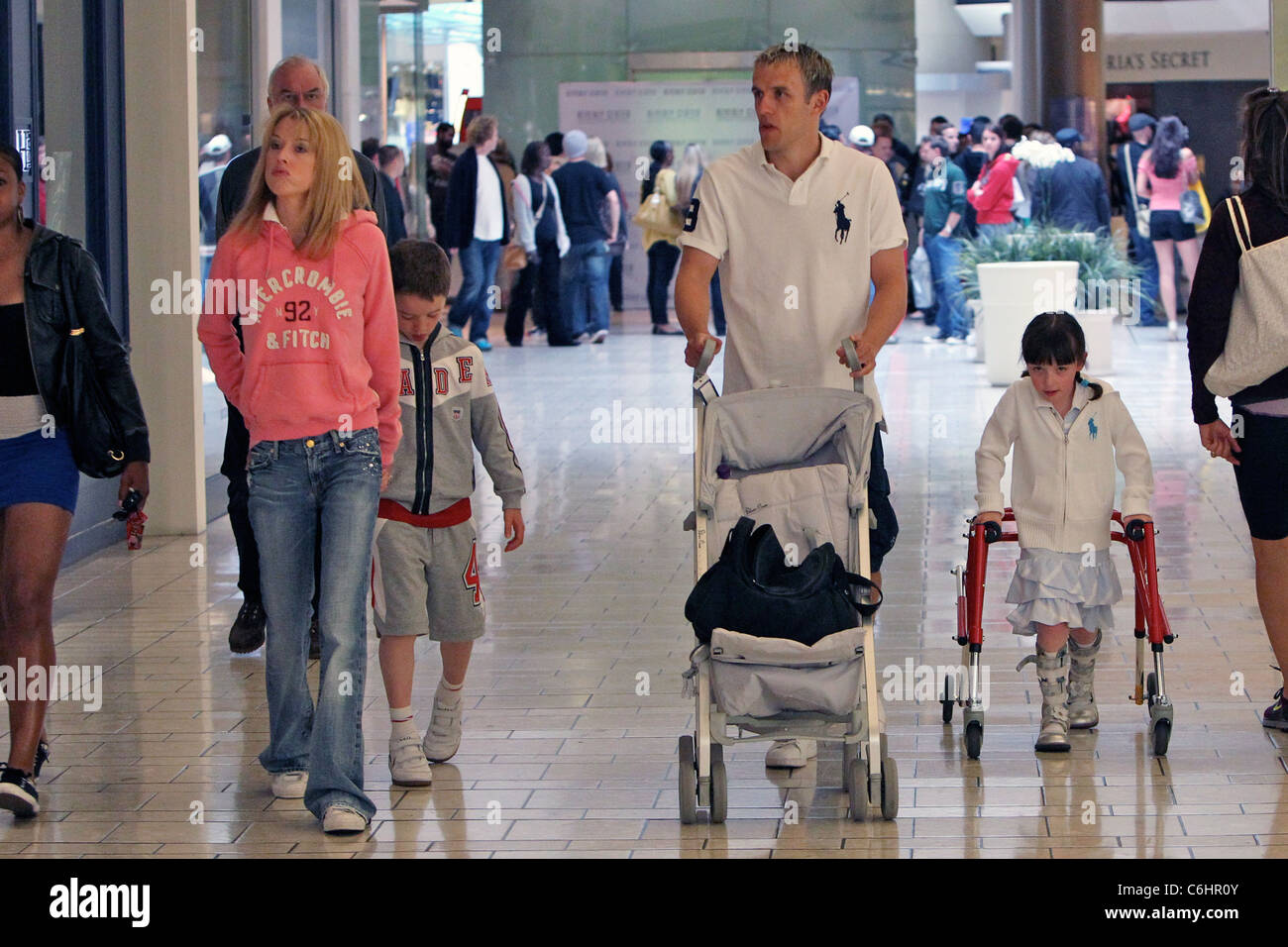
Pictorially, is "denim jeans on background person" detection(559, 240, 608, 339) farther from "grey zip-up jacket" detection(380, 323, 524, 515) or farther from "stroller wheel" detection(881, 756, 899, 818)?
"stroller wheel" detection(881, 756, 899, 818)

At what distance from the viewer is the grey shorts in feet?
16.9

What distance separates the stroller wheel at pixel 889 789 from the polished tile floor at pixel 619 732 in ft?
0.17

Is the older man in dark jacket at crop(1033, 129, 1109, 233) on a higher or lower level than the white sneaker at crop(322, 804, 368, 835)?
higher

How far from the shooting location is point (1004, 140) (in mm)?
19172

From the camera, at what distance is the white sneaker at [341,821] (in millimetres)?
4637

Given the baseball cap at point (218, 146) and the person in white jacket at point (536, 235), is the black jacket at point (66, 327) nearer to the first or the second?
the baseball cap at point (218, 146)

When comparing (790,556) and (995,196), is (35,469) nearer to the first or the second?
(790,556)

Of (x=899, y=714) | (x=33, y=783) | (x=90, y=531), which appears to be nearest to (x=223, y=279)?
(x=33, y=783)

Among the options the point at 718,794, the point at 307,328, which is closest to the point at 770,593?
the point at 718,794

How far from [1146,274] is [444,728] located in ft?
54.0

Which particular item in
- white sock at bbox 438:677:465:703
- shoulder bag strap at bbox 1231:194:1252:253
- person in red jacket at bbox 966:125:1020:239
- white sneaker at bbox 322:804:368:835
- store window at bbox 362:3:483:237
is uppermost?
store window at bbox 362:3:483:237

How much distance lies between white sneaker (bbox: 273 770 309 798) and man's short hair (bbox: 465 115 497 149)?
44.2ft

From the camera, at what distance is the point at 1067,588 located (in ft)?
17.4

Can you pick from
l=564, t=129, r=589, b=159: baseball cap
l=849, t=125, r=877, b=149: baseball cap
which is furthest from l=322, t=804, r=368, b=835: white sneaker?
l=849, t=125, r=877, b=149: baseball cap
